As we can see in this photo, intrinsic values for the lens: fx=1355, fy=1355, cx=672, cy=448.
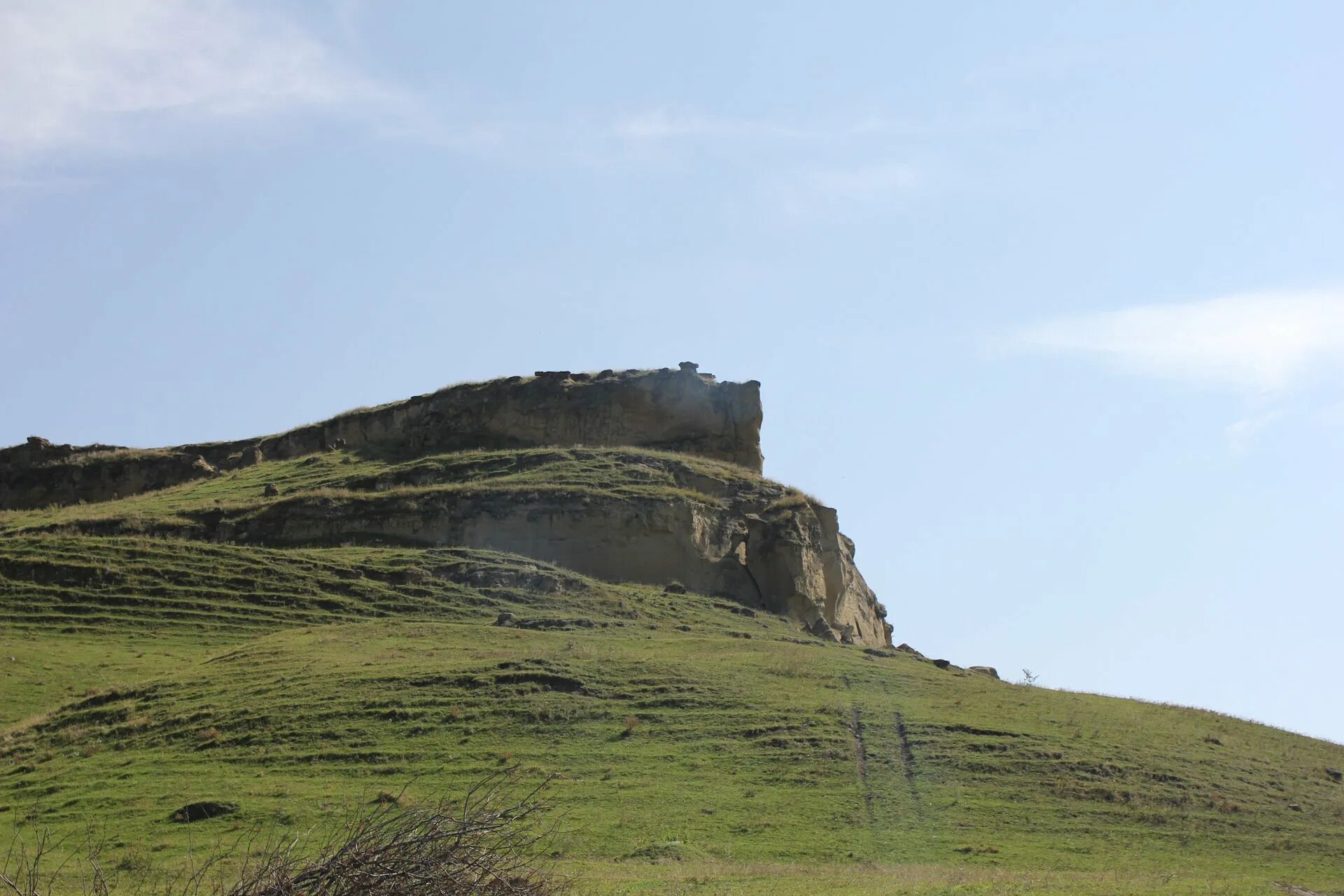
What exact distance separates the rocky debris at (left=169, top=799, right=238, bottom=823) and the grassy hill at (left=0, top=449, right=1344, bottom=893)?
12.2 inches

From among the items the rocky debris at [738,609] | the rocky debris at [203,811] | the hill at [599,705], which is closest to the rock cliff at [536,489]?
the hill at [599,705]

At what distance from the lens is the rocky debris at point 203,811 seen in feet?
93.0

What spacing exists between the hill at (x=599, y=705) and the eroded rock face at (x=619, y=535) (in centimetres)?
12

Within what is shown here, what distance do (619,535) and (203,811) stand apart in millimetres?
27008

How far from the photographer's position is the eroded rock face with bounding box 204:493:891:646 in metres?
54.2

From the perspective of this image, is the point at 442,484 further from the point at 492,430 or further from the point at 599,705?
the point at 599,705

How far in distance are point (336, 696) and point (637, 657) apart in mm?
9094

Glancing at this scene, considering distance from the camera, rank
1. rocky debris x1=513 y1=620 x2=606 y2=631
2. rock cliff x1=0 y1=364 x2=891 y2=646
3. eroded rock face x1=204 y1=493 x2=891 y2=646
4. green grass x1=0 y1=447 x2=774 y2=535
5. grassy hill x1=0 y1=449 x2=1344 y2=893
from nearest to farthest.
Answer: grassy hill x1=0 y1=449 x2=1344 y2=893 → rocky debris x1=513 y1=620 x2=606 y2=631 → eroded rock face x1=204 y1=493 x2=891 y2=646 → rock cliff x1=0 y1=364 x2=891 y2=646 → green grass x1=0 y1=447 x2=774 y2=535

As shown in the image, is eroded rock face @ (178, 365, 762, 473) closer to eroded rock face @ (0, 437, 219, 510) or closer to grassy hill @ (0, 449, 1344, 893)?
eroded rock face @ (0, 437, 219, 510)

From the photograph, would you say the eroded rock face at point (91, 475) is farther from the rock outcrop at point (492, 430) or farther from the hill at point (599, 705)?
the hill at point (599, 705)

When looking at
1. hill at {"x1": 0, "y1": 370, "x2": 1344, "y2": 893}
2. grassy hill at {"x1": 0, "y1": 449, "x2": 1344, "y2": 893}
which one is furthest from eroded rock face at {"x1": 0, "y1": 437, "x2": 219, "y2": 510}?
grassy hill at {"x1": 0, "y1": 449, "x2": 1344, "y2": 893}

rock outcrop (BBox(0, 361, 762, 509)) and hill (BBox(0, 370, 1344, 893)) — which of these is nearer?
hill (BBox(0, 370, 1344, 893))

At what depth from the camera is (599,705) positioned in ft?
119

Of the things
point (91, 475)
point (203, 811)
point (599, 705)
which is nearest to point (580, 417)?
point (91, 475)
